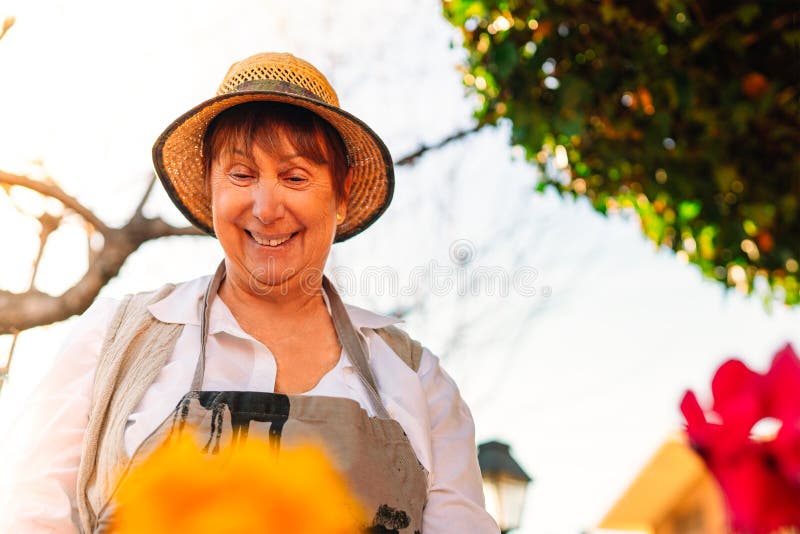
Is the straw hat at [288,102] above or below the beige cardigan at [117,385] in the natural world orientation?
above

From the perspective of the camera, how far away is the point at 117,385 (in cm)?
151

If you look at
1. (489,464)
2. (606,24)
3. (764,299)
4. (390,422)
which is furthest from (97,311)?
(764,299)

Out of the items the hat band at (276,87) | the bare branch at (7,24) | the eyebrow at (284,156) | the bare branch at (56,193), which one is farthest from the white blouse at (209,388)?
the bare branch at (7,24)

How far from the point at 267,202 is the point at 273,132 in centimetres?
16

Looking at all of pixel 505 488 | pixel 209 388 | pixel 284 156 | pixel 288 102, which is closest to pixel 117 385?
pixel 209 388

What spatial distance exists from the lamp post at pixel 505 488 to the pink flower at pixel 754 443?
351 cm

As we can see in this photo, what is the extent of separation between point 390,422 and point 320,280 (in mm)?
370

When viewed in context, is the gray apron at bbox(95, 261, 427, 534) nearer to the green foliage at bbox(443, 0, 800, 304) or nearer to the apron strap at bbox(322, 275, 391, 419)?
the apron strap at bbox(322, 275, 391, 419)

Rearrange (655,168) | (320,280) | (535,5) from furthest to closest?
(655,168) → (535,5) → (320,280)

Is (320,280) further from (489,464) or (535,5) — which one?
(489,464)

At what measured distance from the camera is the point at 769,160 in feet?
11.5

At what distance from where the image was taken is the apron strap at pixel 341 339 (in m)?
1.56

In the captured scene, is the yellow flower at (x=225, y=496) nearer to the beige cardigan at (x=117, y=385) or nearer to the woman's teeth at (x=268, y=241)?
the beige cardigan at (x=117, y=385)

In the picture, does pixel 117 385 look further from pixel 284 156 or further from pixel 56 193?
pixel 56 193
